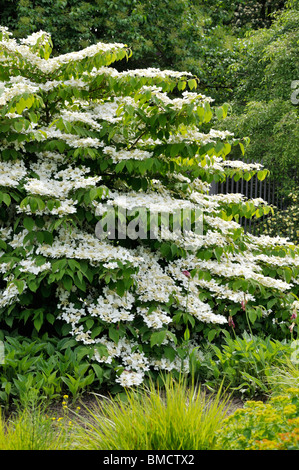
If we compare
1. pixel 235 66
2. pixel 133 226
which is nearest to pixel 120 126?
pixel 133 226

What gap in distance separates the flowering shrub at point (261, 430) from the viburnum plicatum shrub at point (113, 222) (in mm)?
1210

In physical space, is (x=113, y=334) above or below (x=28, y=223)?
below

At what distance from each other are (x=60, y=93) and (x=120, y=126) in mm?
512

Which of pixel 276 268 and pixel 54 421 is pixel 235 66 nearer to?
pixel 276 268

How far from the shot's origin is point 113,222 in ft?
11.8

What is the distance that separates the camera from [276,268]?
4.52 m

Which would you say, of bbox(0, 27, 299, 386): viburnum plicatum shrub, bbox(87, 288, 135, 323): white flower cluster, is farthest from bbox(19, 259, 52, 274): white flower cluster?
bbox(87, 288, 135, 323): white flower cluster


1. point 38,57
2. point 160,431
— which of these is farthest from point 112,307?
point 38,57

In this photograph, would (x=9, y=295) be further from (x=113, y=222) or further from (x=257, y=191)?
(x=257, y=191)

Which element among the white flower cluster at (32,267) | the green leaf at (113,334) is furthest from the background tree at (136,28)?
the green leaf at (113,334)

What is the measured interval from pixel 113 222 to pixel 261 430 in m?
1.88

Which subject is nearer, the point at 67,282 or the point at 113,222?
the point at 67,282

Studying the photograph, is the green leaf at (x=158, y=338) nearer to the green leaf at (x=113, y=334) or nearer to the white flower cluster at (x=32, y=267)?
the green leaf at (x=113, y=334)
